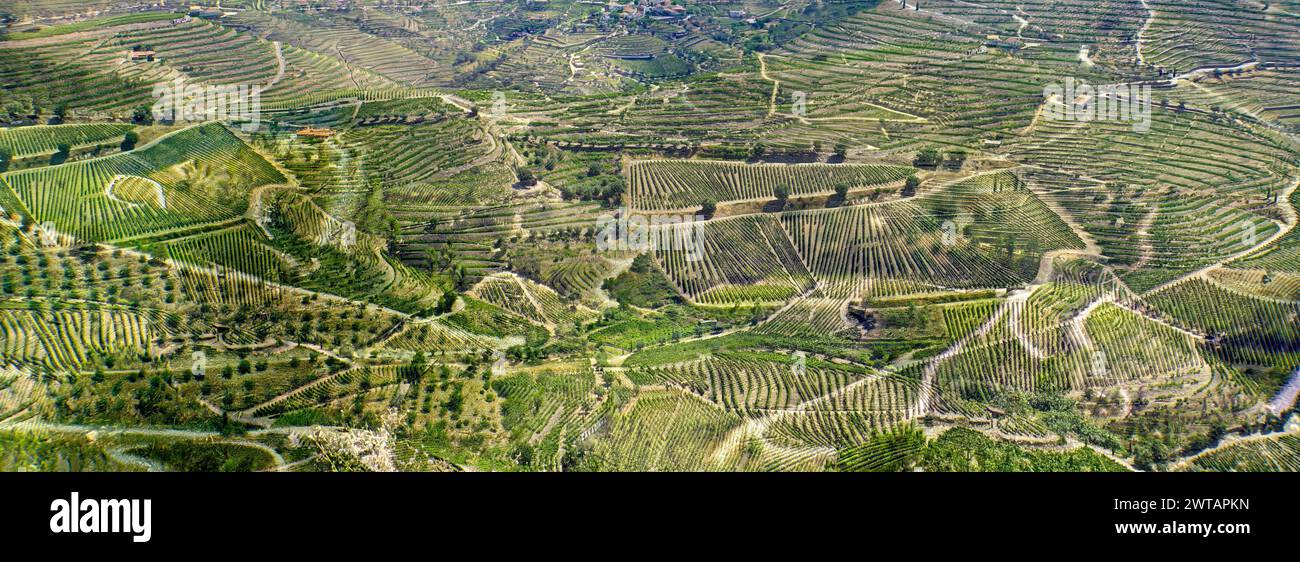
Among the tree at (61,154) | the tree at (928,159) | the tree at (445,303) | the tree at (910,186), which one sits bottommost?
the tree at (445,303)

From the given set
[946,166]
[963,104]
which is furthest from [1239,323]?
[963,104]

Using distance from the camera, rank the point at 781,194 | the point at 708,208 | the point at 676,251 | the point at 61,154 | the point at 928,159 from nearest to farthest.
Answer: the point at 61,154, the point at 676,251, the point at 708,208, the point at 781,194, the point at 928,159

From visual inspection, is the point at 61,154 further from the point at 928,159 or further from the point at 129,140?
the point at 928,159

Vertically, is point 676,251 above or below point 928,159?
below

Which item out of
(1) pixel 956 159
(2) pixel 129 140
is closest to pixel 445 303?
(2) pixel 129 140

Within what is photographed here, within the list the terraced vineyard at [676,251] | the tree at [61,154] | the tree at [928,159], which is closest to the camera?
the terraced vineyard at [676,251]

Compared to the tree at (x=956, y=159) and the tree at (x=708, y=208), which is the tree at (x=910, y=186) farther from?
the tree at (x=708, y=208)

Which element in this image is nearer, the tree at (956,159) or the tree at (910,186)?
the tree at (910,186)

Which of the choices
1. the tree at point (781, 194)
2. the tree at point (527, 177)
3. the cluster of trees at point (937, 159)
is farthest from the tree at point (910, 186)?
the tree at point (527, 177)
